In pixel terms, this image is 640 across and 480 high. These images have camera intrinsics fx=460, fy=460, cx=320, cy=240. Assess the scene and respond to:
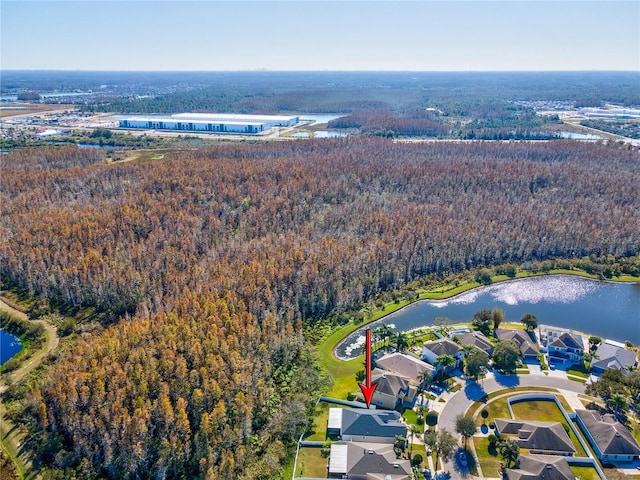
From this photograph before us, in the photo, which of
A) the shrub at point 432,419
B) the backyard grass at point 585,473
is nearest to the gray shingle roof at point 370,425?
the shrub at point 432,419

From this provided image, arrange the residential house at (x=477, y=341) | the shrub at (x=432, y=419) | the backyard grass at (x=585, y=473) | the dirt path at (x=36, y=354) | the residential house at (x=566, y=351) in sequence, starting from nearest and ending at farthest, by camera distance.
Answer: the backyard grass at (x=585, y=473) < the shrub at (x=432, y=419) < the dirt path at (x=36, y=354) < the residential house at (x=566, y=351) < the residential house at (x=477, y=341)

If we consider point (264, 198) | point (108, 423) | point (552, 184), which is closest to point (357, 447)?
point (108, 423)

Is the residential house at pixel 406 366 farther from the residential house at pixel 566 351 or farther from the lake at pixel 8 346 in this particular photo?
the lake at pixel 8 346

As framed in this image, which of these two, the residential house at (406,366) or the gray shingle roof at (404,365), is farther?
the gray shingle roof at (404,365)

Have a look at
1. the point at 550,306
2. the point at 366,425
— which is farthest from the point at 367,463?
the point at 550,306

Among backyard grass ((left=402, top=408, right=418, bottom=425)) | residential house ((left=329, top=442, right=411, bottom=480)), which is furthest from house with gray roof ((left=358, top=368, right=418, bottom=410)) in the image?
residential house ((left=329, top=442, right=411, bottom=480))

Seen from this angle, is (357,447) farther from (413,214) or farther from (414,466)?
(413,214)

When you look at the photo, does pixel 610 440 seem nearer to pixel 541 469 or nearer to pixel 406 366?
pixel 541 469
